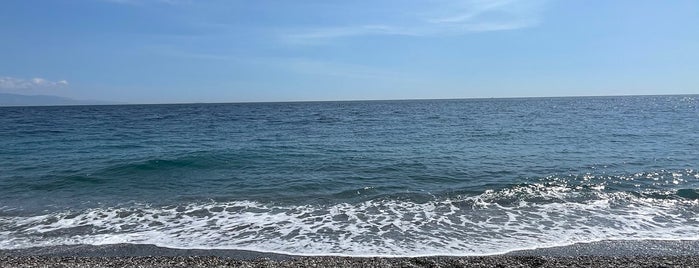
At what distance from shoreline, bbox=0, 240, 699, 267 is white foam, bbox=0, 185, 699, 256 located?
0.35m

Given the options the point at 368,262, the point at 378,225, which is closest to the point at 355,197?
the point at 378,225

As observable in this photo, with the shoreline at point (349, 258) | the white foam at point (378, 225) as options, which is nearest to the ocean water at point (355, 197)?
the white foam at point (378, 225)

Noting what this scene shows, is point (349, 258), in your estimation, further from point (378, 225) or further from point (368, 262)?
point (378, 225)

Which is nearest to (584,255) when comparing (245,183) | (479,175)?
(479,175)

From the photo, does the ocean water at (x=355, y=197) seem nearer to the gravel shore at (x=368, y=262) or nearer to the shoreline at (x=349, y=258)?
the shoreline at (x=349, y=258)

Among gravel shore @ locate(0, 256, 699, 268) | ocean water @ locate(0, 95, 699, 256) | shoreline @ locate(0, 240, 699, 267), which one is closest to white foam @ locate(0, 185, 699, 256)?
ocean water @ locate(0, 95, 699, 256)

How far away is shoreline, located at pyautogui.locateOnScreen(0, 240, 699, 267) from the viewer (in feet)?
24.4

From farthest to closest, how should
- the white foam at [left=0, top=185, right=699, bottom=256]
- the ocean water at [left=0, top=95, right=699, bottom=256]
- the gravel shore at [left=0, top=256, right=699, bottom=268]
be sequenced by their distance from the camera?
the ocean water at [left=0, top=95, right=699, bottom=256], the white foam at [left=0, top=185, right=699, bottom=256], the gravel shore at [left=0, top=256, right=699, bottom=268]

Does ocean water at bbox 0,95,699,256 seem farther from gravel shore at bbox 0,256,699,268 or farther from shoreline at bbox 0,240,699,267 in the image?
gravel shore at bbox 0,256,699,268

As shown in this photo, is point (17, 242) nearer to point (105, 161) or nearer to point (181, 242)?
point (181, 242)

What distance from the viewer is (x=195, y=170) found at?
17.8 metres

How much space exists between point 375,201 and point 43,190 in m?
10.9

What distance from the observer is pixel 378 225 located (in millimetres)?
A: 10094

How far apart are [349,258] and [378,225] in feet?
7.33
